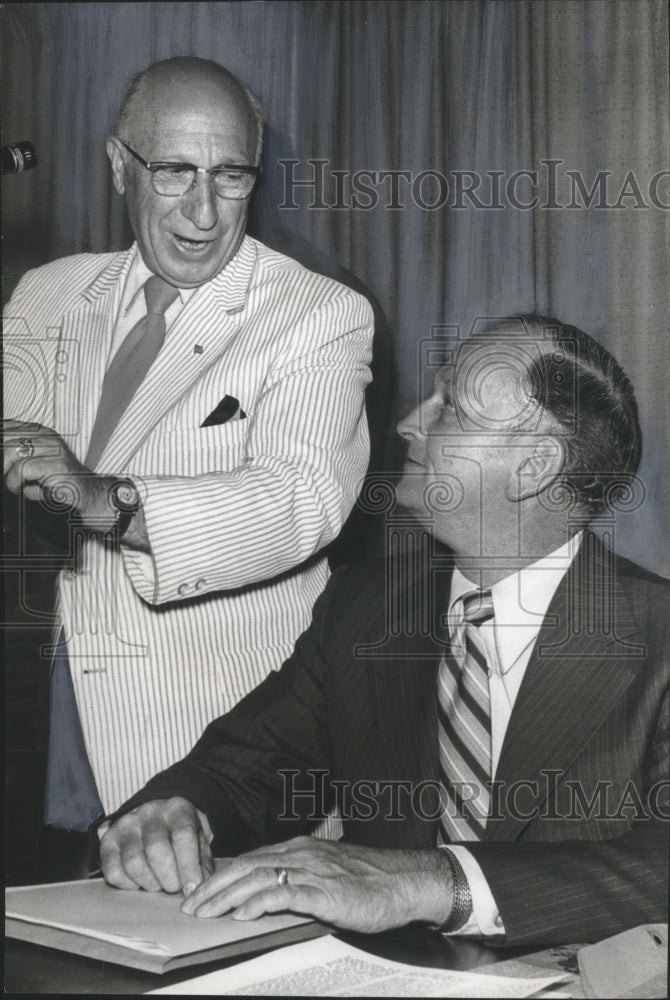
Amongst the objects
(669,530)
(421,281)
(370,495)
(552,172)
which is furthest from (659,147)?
(370,495)

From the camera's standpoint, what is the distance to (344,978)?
4.85 ft

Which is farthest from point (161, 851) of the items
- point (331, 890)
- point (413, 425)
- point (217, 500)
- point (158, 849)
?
point (413, 425)

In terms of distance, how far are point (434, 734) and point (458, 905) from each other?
34 cm

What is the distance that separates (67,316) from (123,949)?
3.49 feet

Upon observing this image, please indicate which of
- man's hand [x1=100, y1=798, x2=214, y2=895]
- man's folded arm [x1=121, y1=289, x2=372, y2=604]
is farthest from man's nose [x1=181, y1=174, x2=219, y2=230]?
man's hand [x1=100, y1=798, x2=214, y2=895]

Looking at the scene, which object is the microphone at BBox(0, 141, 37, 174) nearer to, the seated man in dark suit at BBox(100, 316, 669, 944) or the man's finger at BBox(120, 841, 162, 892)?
the seated man in dark suit at BBox(100, 316, 669, 944)

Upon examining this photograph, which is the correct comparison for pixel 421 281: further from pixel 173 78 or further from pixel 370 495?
pixel 173 78

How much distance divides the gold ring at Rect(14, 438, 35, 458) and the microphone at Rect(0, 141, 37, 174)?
481 mm

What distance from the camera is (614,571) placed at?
1.78m

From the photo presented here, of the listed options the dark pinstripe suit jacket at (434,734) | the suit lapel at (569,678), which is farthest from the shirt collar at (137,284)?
the suit lapel at (569,678)

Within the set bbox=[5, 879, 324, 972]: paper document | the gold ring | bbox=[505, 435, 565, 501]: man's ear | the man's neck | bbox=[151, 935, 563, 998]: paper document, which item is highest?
the gold ring

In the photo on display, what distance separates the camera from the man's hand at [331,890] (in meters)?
1.48

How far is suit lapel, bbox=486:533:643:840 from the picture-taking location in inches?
67.9

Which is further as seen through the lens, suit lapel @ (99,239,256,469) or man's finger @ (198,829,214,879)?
suit lapel @ (99,239,256,469)
